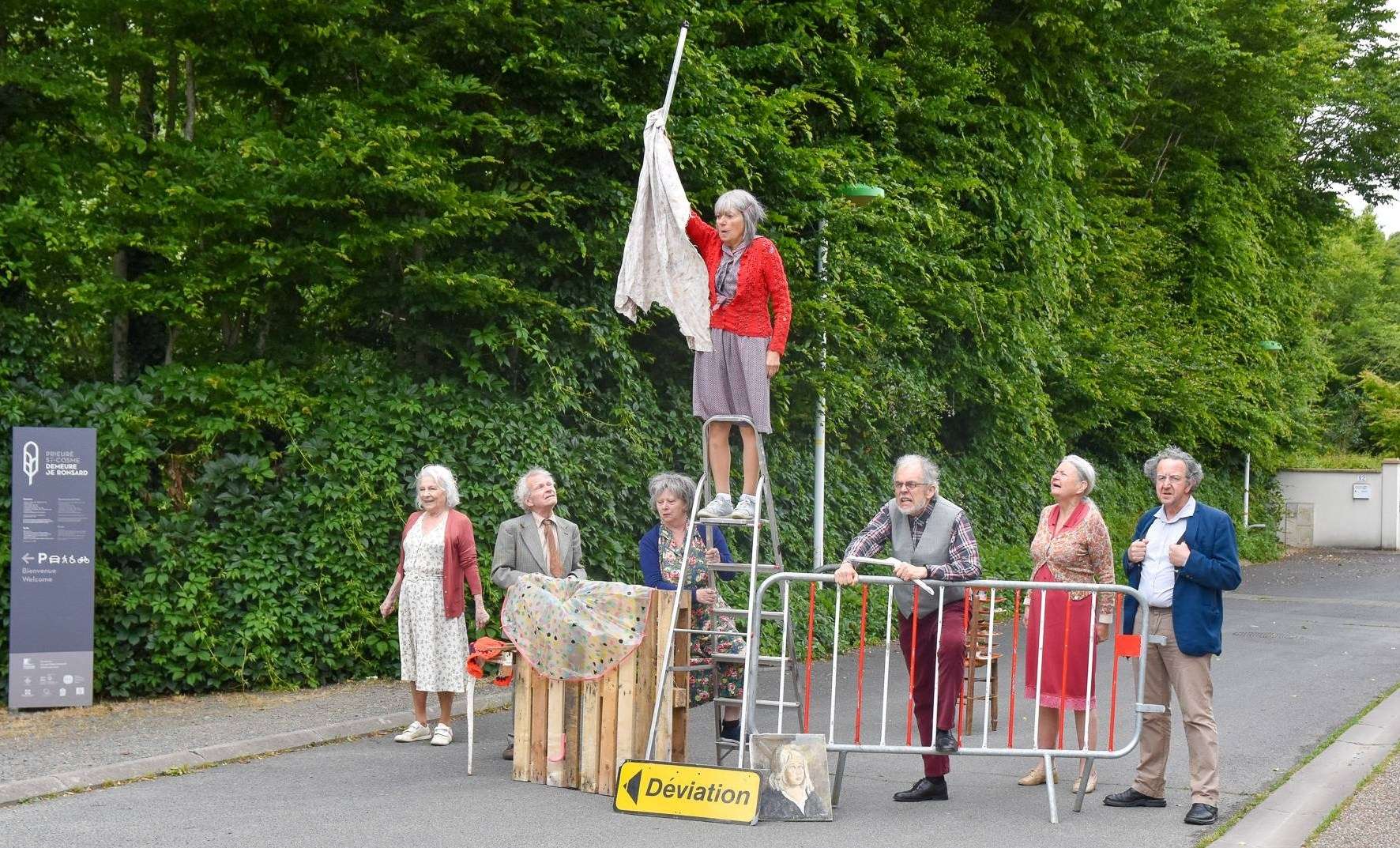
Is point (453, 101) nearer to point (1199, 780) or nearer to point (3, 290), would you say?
point (3, 290)

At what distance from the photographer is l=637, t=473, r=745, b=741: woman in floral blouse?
7691 millimetres

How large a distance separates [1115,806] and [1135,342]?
17153 mm

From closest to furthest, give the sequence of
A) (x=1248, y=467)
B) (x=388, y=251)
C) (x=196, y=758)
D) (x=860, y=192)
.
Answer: (x=196, y=758), (x=388, y=251), (x=860, y=192), (x=1248, y=467)

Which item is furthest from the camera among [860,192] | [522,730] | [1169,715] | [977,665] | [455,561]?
[860,192]

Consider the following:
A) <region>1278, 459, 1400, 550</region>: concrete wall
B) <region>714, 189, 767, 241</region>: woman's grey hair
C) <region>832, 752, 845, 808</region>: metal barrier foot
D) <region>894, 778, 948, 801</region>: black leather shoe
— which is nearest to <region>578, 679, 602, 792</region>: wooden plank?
<region>832, 752, 845, 808</region>: metal barrier foot

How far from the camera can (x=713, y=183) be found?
39.8ft

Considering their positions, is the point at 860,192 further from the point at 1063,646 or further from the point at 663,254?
the point at 1063,646

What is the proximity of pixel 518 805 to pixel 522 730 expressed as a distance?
674mm

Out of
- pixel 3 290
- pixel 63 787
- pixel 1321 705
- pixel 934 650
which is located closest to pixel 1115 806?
pixel 934 650

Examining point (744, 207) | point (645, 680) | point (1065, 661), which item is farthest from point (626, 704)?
point (744, 207)

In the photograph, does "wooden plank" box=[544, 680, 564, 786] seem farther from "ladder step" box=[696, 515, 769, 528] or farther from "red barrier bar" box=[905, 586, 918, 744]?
"red barrier bar" box=[905, 586, 918, 744]

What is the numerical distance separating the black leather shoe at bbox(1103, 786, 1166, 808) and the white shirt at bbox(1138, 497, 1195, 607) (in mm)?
1054

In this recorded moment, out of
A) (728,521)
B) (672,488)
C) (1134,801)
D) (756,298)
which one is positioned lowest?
(1134,801)

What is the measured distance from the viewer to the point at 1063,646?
7.63m
